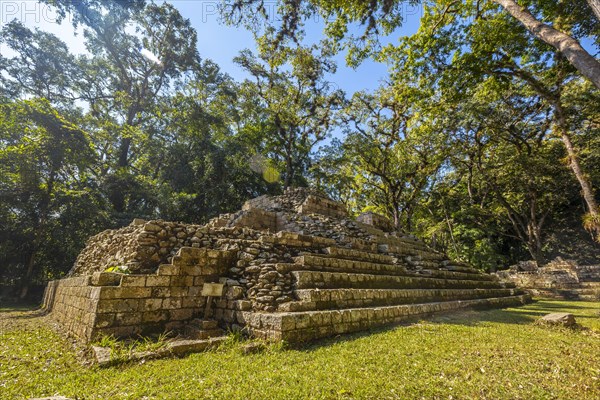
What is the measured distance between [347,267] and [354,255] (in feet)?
3.56

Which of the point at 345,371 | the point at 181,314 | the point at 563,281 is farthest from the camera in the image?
the point at 563,281

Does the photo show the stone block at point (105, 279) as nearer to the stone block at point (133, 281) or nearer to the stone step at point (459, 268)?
the stone block at point (133, 281)

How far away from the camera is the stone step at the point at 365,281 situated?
5945 millimetres

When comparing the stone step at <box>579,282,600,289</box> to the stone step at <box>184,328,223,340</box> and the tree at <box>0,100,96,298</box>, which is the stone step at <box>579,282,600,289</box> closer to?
the stone step at <box>184,328,223,340</box>

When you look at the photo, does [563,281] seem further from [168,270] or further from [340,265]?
[168,270]

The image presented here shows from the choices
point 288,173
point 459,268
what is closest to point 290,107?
point 288,173

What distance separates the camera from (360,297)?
250 inches

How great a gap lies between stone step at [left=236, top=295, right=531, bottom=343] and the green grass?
0.79ft

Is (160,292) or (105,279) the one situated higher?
(105,279)

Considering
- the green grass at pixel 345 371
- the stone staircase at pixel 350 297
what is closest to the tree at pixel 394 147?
the stone staircase at pixel 350 297

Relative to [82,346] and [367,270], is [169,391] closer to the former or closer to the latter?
[82,346]

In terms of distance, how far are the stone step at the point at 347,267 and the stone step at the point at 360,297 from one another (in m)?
0.94

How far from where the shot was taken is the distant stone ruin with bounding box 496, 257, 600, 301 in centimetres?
1410

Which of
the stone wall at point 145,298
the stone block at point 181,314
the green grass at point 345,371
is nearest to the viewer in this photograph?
the green grass at point 345,371
